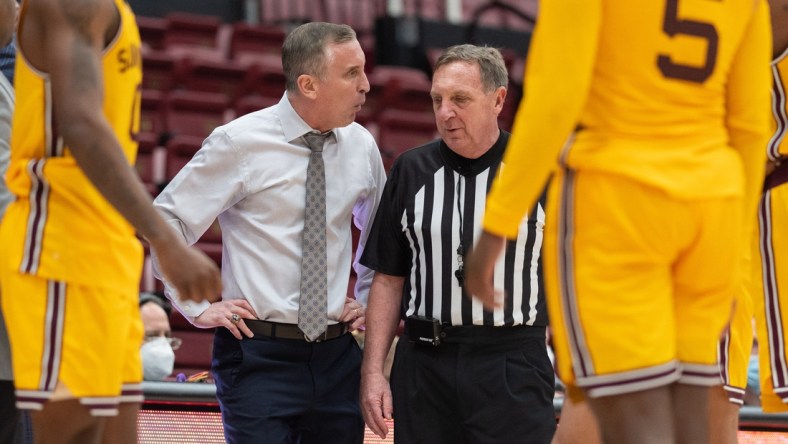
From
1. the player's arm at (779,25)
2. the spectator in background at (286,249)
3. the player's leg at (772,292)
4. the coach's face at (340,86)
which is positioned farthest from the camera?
the coach's face at (340,86)

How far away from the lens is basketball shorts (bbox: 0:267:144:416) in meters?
2.34

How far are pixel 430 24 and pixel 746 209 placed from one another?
36.8ft

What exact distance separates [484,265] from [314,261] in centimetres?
130

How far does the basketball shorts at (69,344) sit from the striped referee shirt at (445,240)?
1427 mm

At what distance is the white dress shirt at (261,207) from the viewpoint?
3680 millimetres

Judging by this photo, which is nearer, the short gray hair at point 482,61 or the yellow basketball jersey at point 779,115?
the yellow basketball jersey at point 779,115

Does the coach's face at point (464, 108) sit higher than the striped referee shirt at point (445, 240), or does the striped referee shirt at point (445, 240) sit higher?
the coach's face at point (464, 108)

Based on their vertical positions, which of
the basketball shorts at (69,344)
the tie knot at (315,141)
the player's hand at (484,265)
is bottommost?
the basketball shorts at (69,344)

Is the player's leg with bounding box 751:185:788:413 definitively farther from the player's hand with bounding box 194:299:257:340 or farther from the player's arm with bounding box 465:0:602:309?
the player's hand with bounding box 194:299:257:340

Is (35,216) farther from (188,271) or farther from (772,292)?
(772,292)

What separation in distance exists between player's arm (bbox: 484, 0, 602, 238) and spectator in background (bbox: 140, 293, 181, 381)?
10.9ft

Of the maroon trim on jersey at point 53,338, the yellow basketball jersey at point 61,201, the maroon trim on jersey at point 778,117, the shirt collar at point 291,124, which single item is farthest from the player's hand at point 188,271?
the maroon trim on jersey at point 778,117

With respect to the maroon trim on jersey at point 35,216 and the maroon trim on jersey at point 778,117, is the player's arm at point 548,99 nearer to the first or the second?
the maroon trim on jersey at point 35,216

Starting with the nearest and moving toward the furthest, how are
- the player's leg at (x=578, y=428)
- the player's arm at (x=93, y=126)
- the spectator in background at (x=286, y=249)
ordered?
the player's arm at (x=93, y=126) → the player's leg at (x=578, y=428) → the spectator in background at (x=286, y=249)
